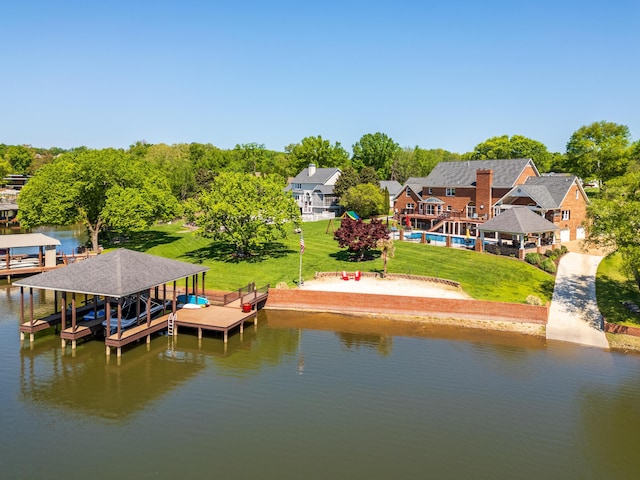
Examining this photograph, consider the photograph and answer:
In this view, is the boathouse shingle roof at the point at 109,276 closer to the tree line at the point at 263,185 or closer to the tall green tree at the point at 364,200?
the tree line at the point at 263,185

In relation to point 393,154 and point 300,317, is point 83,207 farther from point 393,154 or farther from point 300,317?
point 393,154

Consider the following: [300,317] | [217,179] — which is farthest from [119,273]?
[217,179]

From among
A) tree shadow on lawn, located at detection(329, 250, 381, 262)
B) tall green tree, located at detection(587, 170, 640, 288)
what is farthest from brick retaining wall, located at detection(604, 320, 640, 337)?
tree shadow on lawn, located at detection(329, 250, 381, 262)

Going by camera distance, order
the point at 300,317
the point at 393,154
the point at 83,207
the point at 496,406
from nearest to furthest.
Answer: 1. the point at 496,406
2. the point at 300,317
3. the point at 83,207
4. the point at 393,154

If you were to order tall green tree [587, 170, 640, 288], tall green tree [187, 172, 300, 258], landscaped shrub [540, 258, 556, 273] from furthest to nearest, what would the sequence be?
tall green tree [187, 172, 300, 258], landscaped shrub [540, 258, 556, 273], tall green tree [587, 170, 640, 288]

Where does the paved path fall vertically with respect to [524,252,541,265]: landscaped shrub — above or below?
below

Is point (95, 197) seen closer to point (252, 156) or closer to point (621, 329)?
point (621, 329)

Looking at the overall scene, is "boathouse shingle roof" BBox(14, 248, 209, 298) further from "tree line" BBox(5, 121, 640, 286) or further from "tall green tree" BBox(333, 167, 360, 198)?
"tall green tree" BBox(333, 167, 360, 198)
